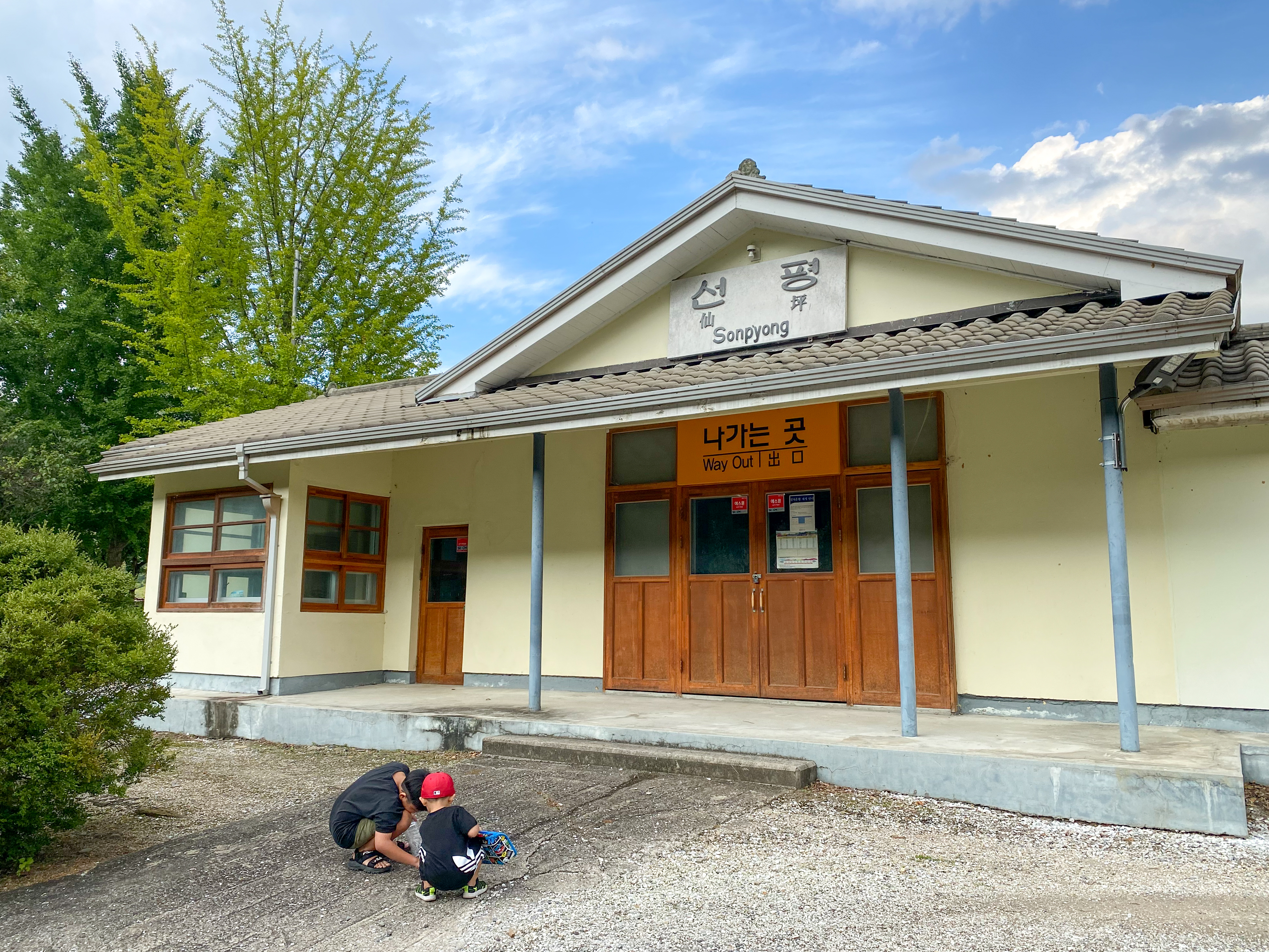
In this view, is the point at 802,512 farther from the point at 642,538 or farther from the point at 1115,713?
the point at 1115,713

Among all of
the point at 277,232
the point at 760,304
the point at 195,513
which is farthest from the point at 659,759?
the point at 277,232

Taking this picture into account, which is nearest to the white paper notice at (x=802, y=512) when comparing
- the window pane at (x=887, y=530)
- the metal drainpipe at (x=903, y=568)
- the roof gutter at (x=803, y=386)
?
the window pane at (x=887, y=530)

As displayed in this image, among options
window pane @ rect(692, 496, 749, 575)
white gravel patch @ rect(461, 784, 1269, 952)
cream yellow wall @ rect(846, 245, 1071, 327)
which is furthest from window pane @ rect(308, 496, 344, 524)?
white gravel patch @ rect(461, 784, 1269, 952)

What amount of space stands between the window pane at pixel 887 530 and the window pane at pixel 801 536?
0.31m

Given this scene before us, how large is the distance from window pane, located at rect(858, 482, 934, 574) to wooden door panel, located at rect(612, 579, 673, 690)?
210cm

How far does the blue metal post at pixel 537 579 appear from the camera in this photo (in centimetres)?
810

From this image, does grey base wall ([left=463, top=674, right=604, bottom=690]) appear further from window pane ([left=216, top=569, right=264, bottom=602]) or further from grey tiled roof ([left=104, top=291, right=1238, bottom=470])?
grey tiled roof ([left=104, top=291, right=1238, bottom=470])

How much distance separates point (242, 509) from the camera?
1043 centimetres

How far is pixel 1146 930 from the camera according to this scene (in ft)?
12.3

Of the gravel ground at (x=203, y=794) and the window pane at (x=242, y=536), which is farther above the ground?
the window pane at (x=242, y=536)

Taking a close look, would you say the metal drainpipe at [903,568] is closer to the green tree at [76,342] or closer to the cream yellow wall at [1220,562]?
the cream yellow wall at [1220,562]

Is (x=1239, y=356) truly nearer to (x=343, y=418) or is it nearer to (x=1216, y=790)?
(x=1216, y=790)

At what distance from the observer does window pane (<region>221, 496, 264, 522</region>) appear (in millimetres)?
10281

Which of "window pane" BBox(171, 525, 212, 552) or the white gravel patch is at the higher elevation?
"window pane" BBox(171, 525, 212, 552)
